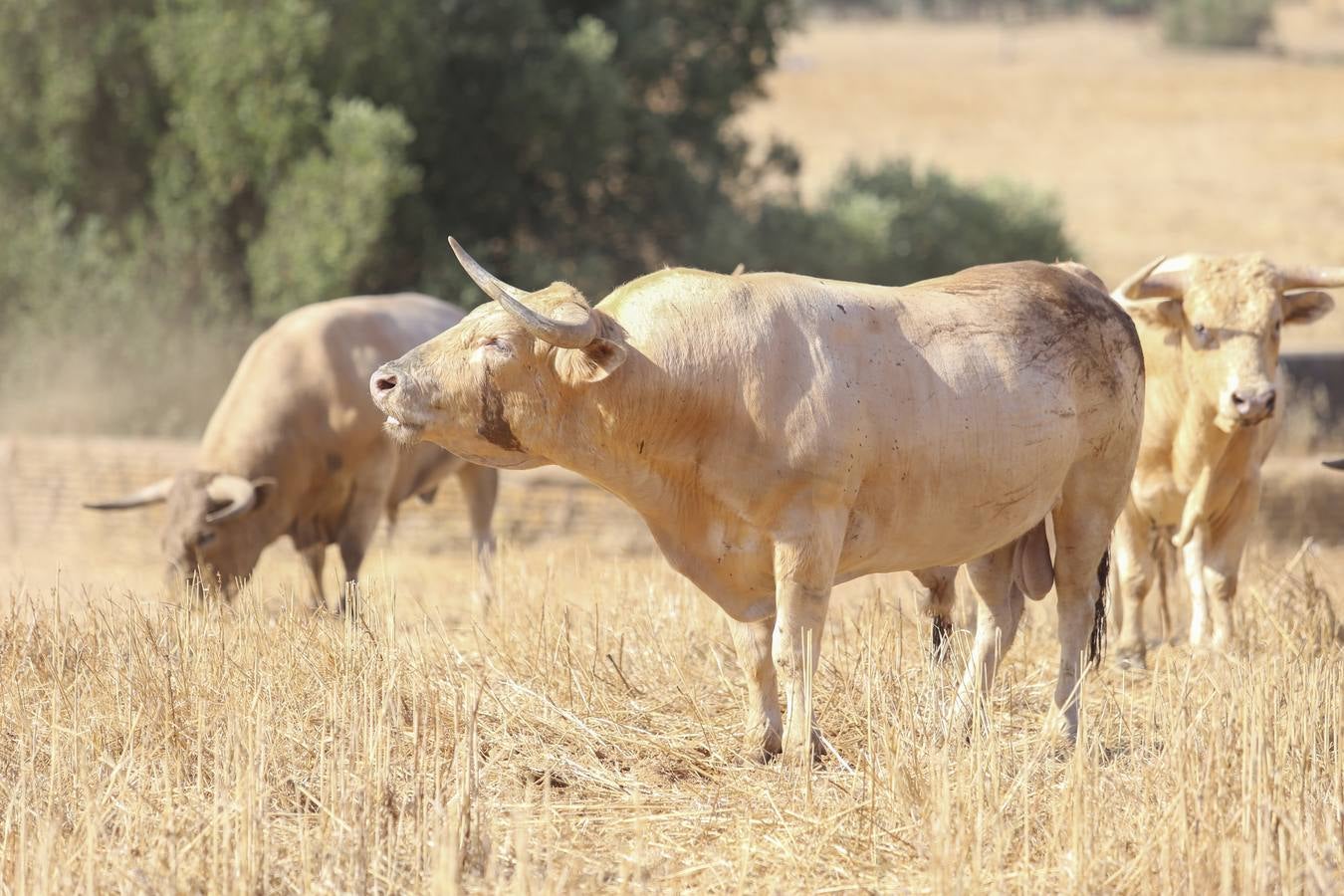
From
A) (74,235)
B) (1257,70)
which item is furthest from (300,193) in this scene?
(1257,70)

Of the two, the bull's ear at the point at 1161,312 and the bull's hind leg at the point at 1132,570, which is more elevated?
the bull's ear at the point at 1161,312

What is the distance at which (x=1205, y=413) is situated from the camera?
805cm

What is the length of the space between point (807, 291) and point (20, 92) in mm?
13545

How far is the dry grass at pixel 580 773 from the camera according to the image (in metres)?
4.37

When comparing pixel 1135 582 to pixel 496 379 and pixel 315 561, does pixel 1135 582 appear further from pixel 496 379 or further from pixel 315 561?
pixel 315 561

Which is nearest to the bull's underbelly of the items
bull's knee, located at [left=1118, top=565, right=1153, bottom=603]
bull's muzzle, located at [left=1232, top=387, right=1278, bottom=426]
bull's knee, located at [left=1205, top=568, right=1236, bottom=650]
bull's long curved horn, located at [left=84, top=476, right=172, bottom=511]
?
bull's muzzle, located at [left=1232, top=387, right=1278, bottom=426]

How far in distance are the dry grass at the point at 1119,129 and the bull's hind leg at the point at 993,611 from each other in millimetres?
20575

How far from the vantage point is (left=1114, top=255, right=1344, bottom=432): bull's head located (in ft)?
24.8

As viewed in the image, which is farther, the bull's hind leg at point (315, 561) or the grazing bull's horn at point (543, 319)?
the bull's hind leg at point (315, 561)

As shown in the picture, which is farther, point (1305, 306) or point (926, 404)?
point (1305, 306)

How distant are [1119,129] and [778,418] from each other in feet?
135

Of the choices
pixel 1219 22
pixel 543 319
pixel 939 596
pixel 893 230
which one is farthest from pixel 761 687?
pixel 1219 22

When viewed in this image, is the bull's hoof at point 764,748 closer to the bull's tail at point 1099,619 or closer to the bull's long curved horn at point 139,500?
the bull's tail at point 1099,619

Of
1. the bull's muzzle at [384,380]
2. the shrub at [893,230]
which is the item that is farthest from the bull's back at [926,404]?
the shrub at [893,230]
